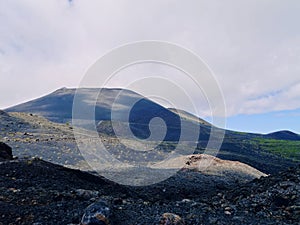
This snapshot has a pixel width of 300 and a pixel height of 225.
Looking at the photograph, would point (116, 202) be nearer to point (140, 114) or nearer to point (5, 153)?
point (5, 153)

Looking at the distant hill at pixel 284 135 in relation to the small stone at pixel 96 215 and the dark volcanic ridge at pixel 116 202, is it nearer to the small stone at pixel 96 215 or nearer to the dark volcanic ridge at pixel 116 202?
the dark volcanic ridge at pixel 116 202

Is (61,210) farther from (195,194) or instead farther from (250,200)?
(195,194)

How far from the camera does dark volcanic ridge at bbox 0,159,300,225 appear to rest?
7117 mm

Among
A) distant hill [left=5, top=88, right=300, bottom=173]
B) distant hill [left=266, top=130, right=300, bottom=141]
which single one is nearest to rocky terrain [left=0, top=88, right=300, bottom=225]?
distant hill [left=5, top=88, right=300, bottom=173]

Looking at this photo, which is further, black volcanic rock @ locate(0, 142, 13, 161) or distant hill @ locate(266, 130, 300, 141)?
distant hill @ locate(266, 130, 300, 141)

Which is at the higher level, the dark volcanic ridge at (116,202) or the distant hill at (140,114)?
the distant hill at (140,114)

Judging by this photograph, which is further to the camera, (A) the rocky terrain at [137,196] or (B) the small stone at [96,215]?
(A) the rocky terrain at [137,196]

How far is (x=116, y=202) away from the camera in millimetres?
8500

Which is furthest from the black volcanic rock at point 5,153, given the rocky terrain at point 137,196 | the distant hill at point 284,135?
the distant hill at point 284,135

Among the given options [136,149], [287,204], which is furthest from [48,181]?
[136,149]

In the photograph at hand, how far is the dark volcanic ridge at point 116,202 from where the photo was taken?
7.12m

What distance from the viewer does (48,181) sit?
9922 millimetres

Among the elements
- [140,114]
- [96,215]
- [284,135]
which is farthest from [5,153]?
[284,135]

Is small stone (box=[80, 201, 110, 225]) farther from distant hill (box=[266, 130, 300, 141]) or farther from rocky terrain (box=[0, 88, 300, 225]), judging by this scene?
distant hill (box=[266, 130, 300, 141])
